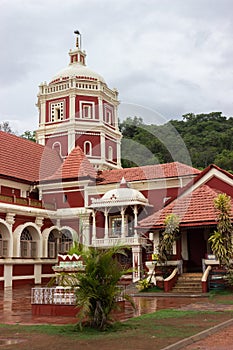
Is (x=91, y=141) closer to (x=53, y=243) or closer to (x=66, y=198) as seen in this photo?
(x=66, y=198)

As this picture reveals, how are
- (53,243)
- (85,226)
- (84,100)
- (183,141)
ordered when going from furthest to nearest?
1. (183,141)
2. (84,100)
3. (53,243)
4. (85,226)

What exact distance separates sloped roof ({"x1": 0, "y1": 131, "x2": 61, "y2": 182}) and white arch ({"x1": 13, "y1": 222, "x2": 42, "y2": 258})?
10.9ft

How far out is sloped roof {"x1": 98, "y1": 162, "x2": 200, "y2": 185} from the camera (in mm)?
26234

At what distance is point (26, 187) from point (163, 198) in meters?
8.27

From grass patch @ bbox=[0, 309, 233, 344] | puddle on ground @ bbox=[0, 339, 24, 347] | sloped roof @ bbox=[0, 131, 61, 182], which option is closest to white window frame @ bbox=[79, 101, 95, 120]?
sloped roof @ bbox=[0, 131, 61, 182]

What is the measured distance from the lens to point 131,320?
32.3 feet

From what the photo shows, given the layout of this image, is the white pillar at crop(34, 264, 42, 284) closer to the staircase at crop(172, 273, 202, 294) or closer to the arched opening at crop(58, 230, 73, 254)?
the arched opening at crop(58, 230, 73, 254)

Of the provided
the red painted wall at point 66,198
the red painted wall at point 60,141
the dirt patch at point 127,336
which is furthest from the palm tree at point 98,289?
the red painted wall at point 60,141

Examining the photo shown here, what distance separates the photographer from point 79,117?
108 feet

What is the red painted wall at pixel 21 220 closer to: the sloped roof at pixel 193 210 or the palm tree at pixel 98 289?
the sloped roof at pixel 193 210

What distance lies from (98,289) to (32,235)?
17298mm

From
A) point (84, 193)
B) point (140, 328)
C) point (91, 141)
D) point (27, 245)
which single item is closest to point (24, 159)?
point (84, 193)

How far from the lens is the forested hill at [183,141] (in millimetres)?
27531

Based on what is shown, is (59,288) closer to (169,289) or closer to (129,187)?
(169,289)
